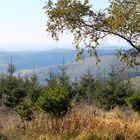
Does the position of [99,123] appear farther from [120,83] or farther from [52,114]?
[120,83]

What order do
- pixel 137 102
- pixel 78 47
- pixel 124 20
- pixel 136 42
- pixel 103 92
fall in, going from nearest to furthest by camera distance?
1. pixel 124 20
2. pixel 136 42
3. pixel 78 47
4. pixel 137 102
5. pixel 103 92

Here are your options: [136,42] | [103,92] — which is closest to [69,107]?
[136,42]

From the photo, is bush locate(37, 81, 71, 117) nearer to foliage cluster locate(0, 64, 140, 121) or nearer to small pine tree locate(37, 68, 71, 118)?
small pine tree locate(37, 68, 71, 118)

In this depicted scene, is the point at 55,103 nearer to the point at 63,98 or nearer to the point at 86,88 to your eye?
the point at 63,98

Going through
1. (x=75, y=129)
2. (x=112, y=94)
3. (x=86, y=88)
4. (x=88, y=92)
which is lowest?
(x=88, y=92)

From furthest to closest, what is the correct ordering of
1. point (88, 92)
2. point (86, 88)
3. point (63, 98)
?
point (86, 88) → point (88, 92) → point (63, 98)

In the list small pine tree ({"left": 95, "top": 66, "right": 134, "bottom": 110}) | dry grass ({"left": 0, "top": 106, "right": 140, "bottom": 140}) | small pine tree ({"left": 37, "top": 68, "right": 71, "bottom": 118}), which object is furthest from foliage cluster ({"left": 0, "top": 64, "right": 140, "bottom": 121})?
dry grass ({"left": 0, "top": 106, "right": 140, "bottom": 140})

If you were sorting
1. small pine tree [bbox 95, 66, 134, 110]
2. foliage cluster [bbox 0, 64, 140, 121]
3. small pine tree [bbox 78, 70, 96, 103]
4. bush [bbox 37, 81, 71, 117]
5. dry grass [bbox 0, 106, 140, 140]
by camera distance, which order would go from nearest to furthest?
dry grass [bbox 0, 106, 140, 140] < bush [bbox 37, 81, 71, 117] < foliage cluster [bbox 0, 64, 140, 121] < small pine tree [bbox 95, 66, 134, 110] < small pine tree [bbox 78, 70, 96, 103]

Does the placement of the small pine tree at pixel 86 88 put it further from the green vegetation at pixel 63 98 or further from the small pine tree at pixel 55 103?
the small pine tree at pixel 55 103

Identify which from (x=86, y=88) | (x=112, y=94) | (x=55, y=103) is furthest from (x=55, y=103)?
(x=86, y=88)

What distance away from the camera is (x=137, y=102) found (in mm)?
28422

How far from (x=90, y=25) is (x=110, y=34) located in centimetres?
83

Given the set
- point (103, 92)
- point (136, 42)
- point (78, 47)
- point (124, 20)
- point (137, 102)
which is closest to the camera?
point (124, 20)

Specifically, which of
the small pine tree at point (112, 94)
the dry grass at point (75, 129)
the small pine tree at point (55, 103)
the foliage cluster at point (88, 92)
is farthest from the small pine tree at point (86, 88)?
the dry grass at point (75, 129)
